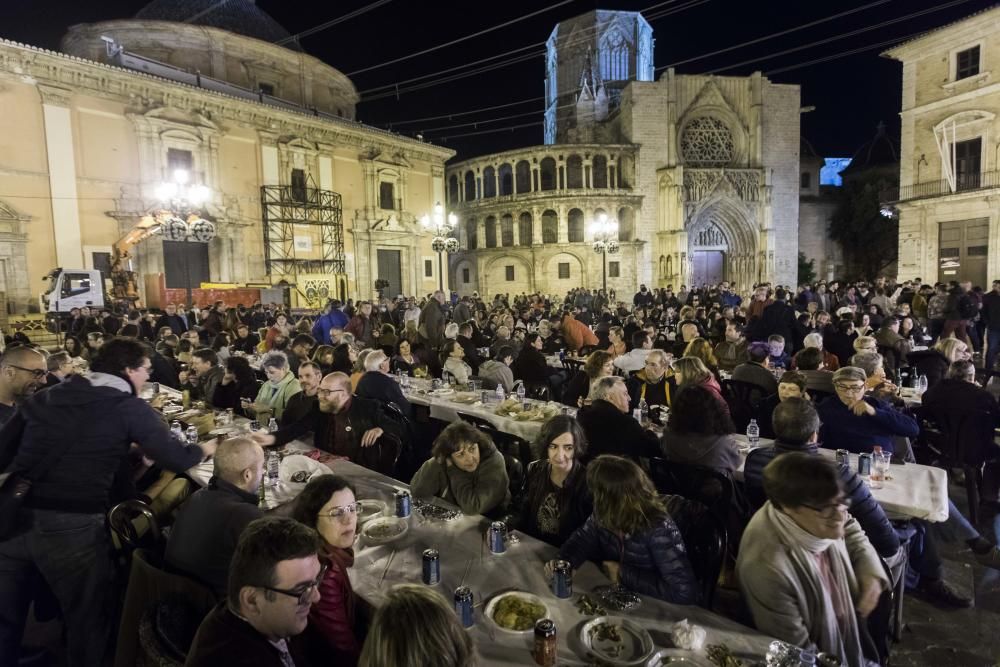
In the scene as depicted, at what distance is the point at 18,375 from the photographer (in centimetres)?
375

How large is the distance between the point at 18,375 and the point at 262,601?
327 cm

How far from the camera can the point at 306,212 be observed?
78.9 ft

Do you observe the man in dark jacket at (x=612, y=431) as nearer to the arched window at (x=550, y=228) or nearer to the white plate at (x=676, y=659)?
the white plate at (x=676, y=659)

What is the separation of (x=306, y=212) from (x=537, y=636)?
2450cm

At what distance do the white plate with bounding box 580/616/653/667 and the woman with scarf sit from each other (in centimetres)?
52

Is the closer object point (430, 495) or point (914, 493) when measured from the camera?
point (914, 493)

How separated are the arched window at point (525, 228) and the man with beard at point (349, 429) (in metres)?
28.7

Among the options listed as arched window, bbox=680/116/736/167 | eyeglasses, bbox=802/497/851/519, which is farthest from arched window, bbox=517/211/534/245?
eyeglasses, bbox=802/497/851/519

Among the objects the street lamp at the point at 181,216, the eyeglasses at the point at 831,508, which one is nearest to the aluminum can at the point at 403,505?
the eyeglasses at the point at 831,508

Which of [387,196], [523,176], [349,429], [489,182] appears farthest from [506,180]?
[349,429]

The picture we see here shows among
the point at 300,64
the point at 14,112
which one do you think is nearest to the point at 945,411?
the point at 14,112

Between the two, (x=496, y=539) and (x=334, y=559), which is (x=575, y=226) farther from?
(x=334, y=559)

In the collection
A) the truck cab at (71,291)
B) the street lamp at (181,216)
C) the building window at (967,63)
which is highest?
the building window at (967,63)

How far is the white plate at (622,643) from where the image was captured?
199 centimetres
